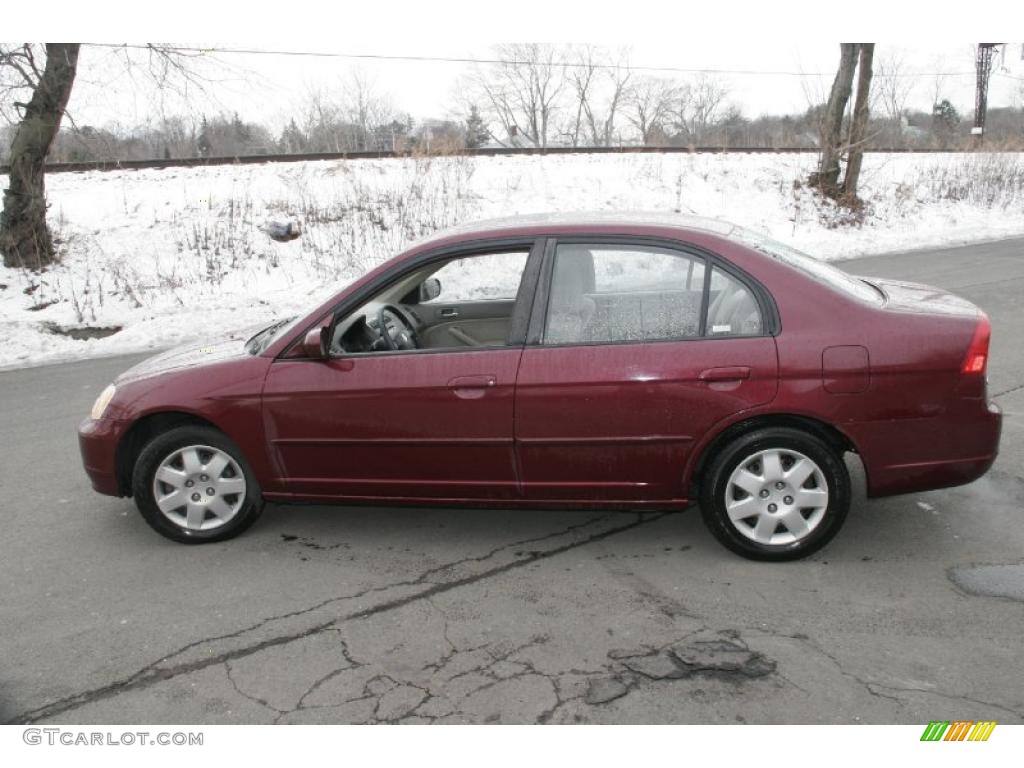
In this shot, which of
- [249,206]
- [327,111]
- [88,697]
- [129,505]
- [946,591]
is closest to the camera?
[88,697]

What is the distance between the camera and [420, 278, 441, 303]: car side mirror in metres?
4.84

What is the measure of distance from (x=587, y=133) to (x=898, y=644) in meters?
53.5

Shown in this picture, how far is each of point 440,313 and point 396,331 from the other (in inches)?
21.2

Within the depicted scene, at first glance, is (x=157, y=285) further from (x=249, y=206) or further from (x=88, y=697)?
(x=88, y=697)

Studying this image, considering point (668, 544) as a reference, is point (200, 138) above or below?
above

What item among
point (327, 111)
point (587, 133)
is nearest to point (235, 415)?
point (327, 111)

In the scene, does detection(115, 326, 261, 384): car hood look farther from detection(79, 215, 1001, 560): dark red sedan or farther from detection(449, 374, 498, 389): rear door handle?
detection(449, 374, 498, 389): rear door handle

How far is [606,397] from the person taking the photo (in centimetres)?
379

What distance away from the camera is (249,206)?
17.0 metres

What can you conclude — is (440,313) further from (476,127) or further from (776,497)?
(476,127)

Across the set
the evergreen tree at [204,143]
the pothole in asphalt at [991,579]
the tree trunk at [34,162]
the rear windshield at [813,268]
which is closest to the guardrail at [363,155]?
the tree trunk at [34,162]

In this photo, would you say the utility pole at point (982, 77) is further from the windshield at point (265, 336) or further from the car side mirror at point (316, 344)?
the car side mirror at point (316, 344)

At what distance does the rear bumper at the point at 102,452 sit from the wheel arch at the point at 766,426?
2.86 m

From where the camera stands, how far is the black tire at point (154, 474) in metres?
4.27
